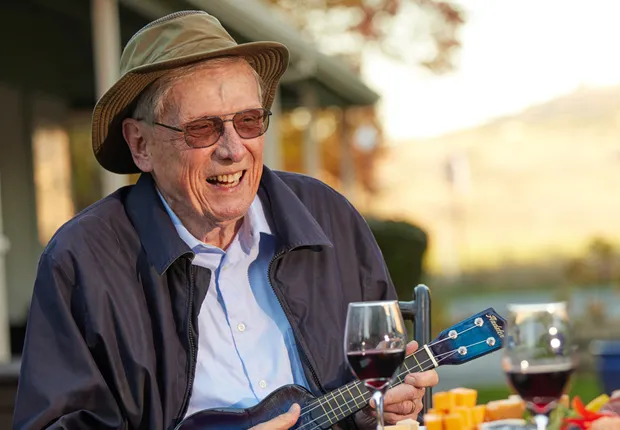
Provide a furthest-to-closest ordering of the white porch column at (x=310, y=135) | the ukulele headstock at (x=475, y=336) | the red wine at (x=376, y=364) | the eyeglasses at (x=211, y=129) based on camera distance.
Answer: the white porch column at (x=310, y=135) < the eyeglasses at (x=211, y=129) < the ukulele headstock at (x=475, y=336) < the red wine at (x=376, y=364)

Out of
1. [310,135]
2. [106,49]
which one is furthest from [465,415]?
[310,135]

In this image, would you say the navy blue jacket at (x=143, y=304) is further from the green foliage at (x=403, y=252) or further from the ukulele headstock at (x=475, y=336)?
the green foliage at (x=403, y=252)

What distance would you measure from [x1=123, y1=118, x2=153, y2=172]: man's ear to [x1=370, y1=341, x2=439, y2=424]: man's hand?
1.07 meters

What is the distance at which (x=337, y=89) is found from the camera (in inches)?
648

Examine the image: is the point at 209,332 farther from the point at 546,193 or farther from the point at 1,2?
the point at 546,193

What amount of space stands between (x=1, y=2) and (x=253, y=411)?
7385mm

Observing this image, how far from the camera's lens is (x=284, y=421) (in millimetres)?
2875

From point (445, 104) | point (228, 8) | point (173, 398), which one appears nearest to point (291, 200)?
point (173, 398)

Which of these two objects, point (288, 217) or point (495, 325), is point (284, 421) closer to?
point (495, 325)

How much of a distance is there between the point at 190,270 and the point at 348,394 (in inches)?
25.0

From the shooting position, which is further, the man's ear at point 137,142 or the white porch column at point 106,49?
the white porch column at point 106,49

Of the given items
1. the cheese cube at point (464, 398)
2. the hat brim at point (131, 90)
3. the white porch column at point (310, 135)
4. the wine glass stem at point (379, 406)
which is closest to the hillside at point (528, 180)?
the white porch column at point (310, 135)

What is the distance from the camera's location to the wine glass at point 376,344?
2369 millimetres

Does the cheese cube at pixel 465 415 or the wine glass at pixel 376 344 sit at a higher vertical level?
the wine glass at pixel 376 344
